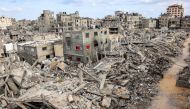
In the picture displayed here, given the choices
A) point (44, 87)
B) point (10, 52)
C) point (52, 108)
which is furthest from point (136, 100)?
point (10, 52)

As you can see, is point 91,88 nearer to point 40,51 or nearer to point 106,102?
point 106,102

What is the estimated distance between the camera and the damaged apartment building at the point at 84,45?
35906mm

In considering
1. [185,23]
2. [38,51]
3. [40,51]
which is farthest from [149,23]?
[38,51]

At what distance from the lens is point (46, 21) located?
311 feet

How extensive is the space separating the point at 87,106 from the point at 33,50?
25603 mm

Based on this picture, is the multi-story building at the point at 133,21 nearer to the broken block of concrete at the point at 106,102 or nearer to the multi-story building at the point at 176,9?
the multi-story building at the point at 176,9

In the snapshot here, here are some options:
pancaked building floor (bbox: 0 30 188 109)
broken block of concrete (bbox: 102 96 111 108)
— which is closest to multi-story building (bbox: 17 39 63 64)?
pancaked building floor (bbox: 0 30 188 109)

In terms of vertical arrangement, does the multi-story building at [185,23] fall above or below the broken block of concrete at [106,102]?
Answer: above

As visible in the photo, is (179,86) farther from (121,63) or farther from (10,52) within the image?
(10,52)

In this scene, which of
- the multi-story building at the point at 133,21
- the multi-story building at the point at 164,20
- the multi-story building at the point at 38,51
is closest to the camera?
the multi-story building at the point at 38,51

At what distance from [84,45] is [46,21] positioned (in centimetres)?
6496

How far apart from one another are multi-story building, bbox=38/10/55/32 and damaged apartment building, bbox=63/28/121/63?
5914cm

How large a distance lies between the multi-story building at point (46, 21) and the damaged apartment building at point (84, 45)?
59143 mm

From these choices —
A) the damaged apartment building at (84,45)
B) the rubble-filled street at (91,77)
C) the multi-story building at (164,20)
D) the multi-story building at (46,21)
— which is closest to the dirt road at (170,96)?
the rubble-filled street at (91,77)
